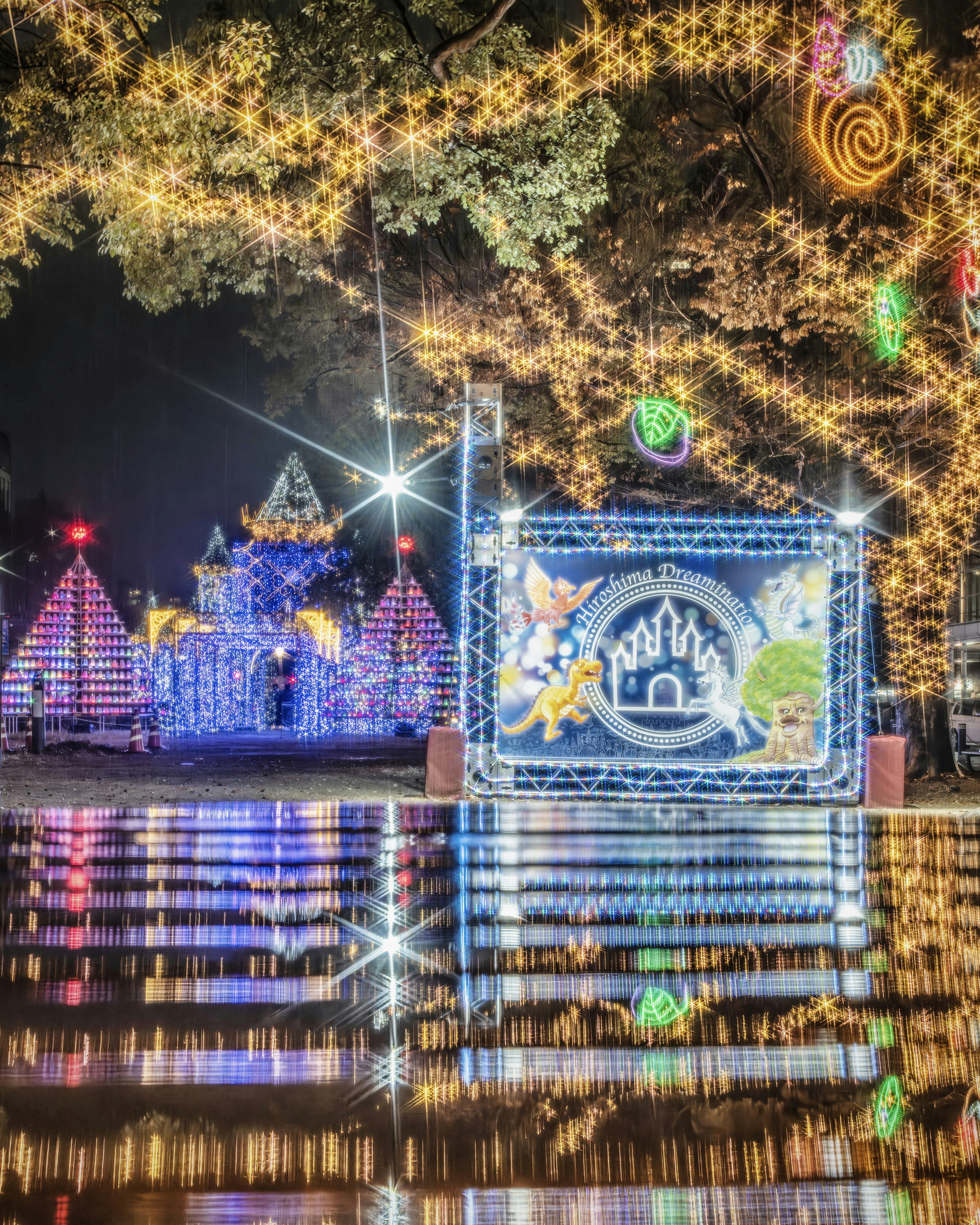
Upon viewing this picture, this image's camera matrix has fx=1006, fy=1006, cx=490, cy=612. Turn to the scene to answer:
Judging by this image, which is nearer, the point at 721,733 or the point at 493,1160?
the point at 493,1160

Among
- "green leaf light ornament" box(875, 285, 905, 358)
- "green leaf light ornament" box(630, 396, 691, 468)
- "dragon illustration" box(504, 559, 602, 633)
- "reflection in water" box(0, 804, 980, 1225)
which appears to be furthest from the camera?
"green leaf light ornament" box(630, 396, 691, 468)

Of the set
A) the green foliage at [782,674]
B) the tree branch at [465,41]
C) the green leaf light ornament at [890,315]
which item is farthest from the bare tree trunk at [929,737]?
the tree branch at [465,41]

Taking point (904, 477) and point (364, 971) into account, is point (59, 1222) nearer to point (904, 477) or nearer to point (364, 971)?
point (364, 971)

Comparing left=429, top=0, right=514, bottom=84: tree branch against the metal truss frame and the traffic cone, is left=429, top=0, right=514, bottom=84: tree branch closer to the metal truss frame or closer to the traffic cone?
the metal truss frame

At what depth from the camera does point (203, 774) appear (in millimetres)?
17844

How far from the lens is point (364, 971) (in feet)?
19.6

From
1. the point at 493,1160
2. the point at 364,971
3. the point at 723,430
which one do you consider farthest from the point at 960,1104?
the point at 723,430

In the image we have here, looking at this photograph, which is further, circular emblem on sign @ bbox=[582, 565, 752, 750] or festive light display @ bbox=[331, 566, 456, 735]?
festive light display @ bbox=[331, 566, 456, 735]

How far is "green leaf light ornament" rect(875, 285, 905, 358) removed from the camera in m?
14.5

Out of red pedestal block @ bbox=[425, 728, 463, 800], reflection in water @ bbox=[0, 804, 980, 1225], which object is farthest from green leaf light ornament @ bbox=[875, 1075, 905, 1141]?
red pedestal block @ bbox=[425, 728, 463, 800]

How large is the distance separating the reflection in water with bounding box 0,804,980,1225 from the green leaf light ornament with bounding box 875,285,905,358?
869 cm

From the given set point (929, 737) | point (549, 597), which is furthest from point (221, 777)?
point (929, 737)

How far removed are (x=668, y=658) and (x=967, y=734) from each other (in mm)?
11958

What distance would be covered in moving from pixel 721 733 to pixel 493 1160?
11.3 metres
